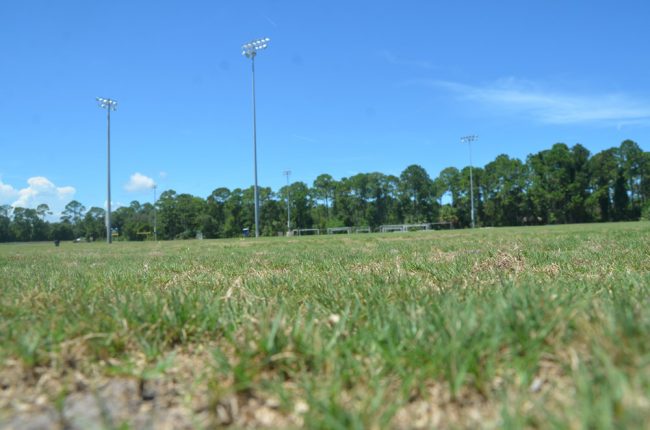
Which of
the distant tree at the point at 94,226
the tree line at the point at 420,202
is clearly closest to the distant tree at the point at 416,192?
the tree line at the point at 420,202

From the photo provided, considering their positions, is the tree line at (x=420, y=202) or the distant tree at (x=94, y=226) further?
the distant tree at (x=94, y=226)

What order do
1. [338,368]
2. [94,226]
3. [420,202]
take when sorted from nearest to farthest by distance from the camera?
[338,368] < [420,202] < [94,226]

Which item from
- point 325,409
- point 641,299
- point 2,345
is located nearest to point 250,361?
point 325,409

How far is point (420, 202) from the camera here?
11775cm

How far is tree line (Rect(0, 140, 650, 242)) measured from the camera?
318ft

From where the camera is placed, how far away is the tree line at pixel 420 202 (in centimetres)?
9694

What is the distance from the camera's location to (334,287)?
12.5ft

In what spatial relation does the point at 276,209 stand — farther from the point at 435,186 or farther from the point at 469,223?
the point at 469,223

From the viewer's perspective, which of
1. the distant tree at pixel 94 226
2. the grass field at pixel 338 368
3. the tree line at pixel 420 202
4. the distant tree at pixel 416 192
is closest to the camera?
the grass field at pixel 338 368

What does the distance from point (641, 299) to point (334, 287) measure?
87.2 inches

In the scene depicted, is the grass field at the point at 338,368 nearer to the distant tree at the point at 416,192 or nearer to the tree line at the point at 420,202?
the tree line at the point at 420,202

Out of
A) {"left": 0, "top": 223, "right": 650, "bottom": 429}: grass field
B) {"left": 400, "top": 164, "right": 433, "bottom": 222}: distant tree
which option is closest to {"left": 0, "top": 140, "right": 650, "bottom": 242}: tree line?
{"left": 400, "top": 164, "right": 433, "bottom": 222}: distant tree

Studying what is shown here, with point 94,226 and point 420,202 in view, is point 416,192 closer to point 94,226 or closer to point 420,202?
point 420,202

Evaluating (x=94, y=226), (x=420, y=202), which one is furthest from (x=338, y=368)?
(x=94, y=226)
